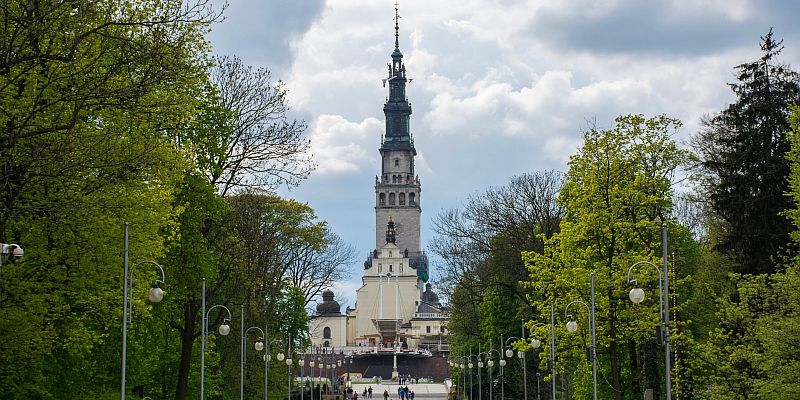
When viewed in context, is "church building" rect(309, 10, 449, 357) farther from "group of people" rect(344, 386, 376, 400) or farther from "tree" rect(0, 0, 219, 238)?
"tree" rect(0, 0, 219, 238)

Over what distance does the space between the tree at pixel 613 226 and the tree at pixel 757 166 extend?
9.16ft

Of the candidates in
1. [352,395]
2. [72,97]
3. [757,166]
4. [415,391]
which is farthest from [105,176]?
[415,391]

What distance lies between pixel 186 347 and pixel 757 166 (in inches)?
867

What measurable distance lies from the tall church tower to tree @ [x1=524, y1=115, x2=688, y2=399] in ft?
462

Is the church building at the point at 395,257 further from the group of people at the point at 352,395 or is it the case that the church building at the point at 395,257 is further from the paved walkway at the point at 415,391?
the group of people at the point at 352,395

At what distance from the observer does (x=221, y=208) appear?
38.9 meters

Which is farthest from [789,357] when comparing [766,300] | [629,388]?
[629,388]

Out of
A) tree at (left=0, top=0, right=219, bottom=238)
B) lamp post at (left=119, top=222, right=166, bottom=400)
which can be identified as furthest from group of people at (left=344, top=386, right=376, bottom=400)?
tree at (left=0, top=0, right=219, bottom=238)

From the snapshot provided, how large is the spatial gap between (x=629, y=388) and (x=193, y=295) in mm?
17160

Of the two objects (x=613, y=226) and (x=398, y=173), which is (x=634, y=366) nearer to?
(x=613, y=226)

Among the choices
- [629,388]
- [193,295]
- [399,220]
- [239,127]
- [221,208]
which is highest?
[399,220]

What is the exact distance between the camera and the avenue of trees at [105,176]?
24531 millimetres

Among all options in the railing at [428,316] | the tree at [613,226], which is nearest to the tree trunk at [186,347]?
the tree at [613,226]

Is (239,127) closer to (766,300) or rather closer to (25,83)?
(25,83)
